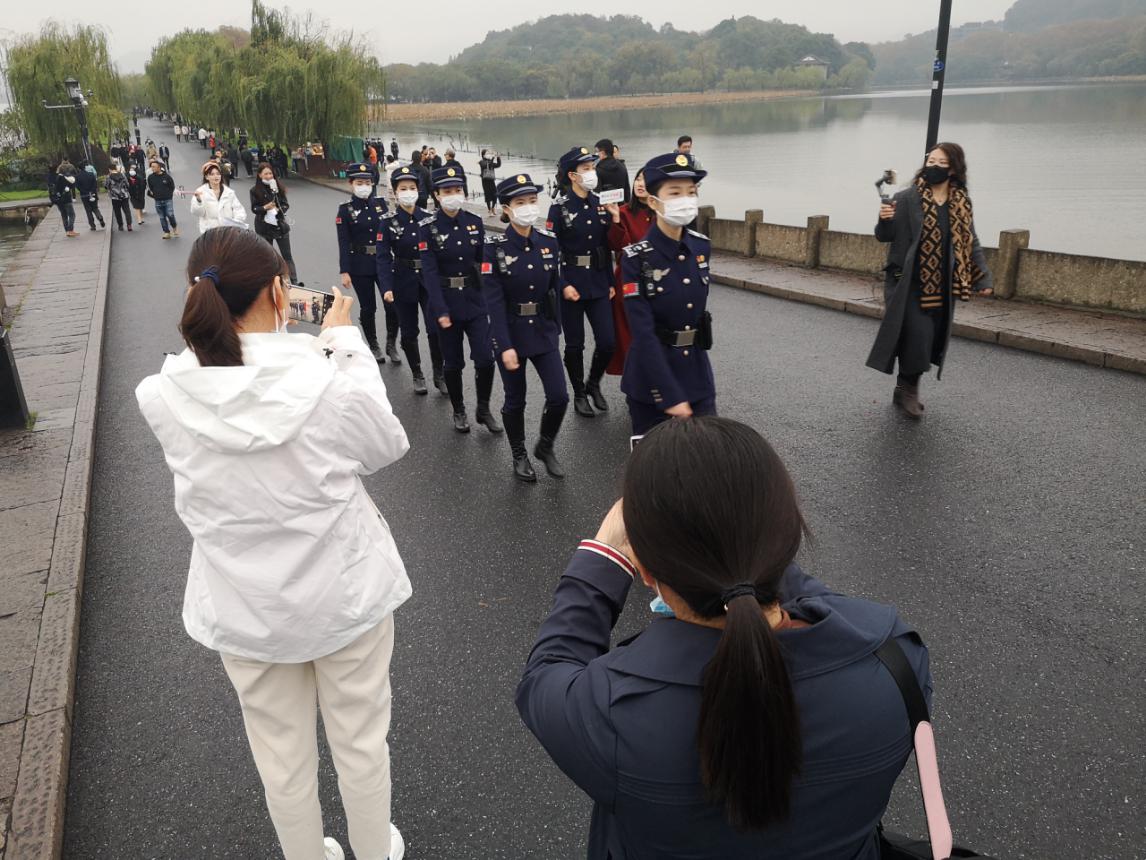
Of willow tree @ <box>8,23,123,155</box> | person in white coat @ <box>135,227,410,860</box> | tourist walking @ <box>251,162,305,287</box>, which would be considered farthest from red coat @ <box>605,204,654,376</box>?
willow tree @ <box>8,23,123,155</box>

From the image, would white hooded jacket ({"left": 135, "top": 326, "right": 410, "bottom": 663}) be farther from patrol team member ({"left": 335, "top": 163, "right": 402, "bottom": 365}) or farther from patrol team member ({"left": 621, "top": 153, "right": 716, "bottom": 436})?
patrol team member ({"left": 335, "top": 163, "right": 402, "bottom": 365})

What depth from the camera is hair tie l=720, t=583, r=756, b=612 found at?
117 cm

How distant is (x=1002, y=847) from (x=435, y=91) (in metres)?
157

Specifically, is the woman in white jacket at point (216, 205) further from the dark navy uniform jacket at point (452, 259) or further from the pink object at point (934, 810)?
the pink object at point (934, 810)

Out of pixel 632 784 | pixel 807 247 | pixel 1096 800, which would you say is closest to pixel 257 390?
pixel 632 784

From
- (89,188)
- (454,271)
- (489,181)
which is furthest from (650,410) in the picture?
(89,188)

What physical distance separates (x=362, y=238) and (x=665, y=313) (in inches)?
200

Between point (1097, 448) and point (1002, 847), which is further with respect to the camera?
point (1097, 448)

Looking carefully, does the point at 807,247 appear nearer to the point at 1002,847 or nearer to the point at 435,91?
the point at 1002,847

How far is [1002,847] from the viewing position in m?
2.72

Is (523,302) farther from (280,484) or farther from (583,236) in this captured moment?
(280,484)

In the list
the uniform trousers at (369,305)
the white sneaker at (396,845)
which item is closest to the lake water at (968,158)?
the uniform trousers at (369,305)

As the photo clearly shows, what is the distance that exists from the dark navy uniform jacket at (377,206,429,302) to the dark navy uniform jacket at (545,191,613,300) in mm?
1327

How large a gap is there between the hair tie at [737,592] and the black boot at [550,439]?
4.61m
